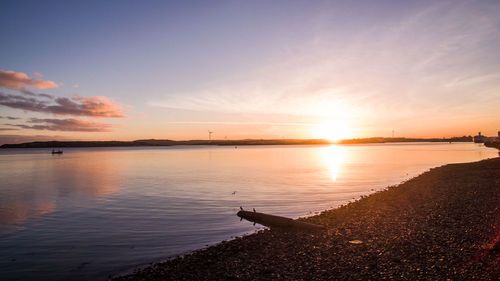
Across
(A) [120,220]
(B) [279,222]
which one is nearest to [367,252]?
(B) [279,222]

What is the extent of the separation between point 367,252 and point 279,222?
7.35 metres

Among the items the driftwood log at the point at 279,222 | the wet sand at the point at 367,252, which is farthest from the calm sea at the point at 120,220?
the wet sand at the point at 367,252

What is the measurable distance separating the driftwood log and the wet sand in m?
1.06

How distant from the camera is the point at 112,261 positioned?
14641mm

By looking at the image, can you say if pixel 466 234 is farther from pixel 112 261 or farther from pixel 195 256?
pixel 112 261

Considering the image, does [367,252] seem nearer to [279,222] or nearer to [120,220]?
[279,222]

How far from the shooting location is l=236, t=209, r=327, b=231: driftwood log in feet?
58.8

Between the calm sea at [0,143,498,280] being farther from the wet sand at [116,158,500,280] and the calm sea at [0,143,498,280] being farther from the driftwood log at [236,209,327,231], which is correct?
the wet sand at [116,158,500,280]

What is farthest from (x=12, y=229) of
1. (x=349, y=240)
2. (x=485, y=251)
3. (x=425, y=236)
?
(x=485, y=251)

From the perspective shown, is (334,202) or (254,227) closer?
(254,227)

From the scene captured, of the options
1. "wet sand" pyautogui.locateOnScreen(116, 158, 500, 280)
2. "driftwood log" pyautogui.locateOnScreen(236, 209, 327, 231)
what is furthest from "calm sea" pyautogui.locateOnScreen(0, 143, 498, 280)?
"wet sand" pyautogui.locateOnScreen(116, 158, 500, 280)

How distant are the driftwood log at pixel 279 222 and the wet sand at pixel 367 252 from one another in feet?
3.48

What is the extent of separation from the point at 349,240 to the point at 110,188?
35.7 metres

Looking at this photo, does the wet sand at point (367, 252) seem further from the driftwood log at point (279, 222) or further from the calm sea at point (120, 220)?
the calm sea at point (120, 220)
